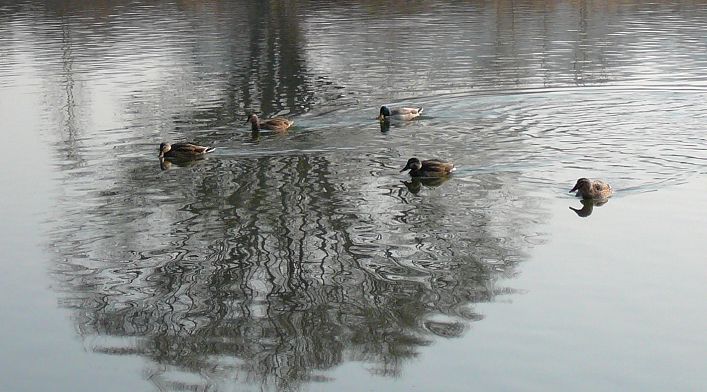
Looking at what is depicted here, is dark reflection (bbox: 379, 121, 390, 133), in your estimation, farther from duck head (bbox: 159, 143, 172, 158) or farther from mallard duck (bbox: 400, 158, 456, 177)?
duck head (bbox: 159, 143, 172, 158)


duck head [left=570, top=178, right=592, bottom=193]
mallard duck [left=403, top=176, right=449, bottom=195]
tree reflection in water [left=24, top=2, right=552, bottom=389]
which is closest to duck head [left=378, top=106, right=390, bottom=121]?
tree reflection in water [left=24, top=2, right=552, bottom=389]

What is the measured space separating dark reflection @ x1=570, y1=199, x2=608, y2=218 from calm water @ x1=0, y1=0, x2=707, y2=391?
0.06m

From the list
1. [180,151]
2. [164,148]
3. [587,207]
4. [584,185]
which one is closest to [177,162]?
[180,151]

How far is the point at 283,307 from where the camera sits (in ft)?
44.5

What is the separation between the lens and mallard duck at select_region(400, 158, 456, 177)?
19078mm

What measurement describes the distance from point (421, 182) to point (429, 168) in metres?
0.26

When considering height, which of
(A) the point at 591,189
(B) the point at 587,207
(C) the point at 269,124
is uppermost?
(C) the point at 269,124

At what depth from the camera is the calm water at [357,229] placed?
471 inches

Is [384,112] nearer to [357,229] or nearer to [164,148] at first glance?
[164,148]

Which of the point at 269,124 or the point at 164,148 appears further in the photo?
the point at 269,124

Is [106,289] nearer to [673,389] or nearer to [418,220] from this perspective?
[418,220]

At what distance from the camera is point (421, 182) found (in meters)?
19.0

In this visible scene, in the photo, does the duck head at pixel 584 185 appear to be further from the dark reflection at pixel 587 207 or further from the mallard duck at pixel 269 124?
the mallard duck at pixel 269 124

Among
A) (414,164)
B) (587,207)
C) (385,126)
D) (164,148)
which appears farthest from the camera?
(385,126)
